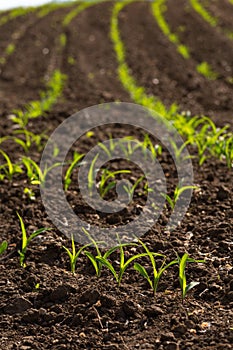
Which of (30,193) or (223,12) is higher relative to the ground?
(223,12)

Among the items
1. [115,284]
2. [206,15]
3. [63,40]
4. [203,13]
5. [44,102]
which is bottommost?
[115,284]

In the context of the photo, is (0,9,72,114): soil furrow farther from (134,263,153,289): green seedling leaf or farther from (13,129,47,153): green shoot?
(134,263,153,289): green seedling leaf

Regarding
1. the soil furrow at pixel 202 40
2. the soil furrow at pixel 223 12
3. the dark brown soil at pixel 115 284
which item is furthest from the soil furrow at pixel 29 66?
the soil furrow at pixel 223 12

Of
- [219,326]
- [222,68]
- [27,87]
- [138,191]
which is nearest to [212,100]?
[222,68]

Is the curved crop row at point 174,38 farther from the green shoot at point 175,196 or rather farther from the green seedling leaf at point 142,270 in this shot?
the green seedling leaf at point 142,270

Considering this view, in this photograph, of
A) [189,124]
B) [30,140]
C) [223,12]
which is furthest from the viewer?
[223,12]

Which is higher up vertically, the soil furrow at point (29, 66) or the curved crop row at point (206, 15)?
the curved crop row at point (206, 15)

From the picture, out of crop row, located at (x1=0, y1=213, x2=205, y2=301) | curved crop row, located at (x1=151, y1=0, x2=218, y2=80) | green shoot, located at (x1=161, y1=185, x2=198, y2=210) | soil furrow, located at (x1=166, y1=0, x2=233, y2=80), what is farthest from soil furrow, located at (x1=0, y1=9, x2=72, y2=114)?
crop row, located at (x1=0, y1=213, x2=205, y2=301)

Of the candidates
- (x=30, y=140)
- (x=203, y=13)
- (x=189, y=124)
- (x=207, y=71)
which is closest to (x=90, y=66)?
(x=207, y=71)

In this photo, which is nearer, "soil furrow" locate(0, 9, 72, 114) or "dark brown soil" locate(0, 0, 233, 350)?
"dark brown soil" locate(0, 0, 233, 350)

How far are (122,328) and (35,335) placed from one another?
0.44 meters

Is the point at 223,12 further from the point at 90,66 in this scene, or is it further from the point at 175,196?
the point at 175,196

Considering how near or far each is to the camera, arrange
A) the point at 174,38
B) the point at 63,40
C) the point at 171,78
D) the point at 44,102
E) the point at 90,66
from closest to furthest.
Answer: the point at 44,102, the point at 171,78, the point at 90,66, the point at 174,38, the point at 63,40

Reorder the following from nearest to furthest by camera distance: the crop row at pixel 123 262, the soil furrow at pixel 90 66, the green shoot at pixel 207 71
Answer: the crop row at pixel 123 262
the soil furrow at pixel 90 66
the green shoot at pixel 207 71
